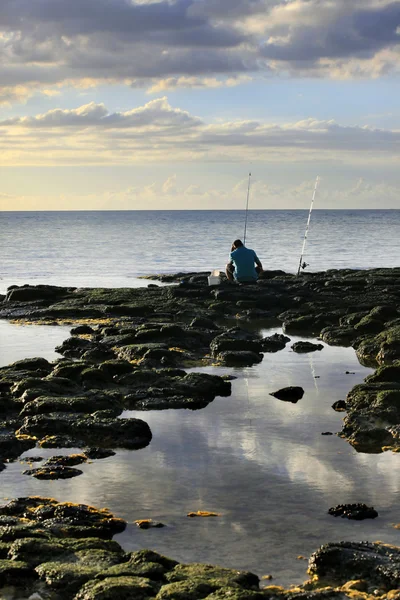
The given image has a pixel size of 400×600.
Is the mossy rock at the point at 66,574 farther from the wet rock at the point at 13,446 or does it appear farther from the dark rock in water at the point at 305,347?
the dark rock in water at the point at 305,347

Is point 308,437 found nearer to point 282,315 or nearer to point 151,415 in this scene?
point 151,415

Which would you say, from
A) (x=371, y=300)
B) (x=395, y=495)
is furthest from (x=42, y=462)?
(x=371, y=300)

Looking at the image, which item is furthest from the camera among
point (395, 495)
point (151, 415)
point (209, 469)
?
point (151, 415)

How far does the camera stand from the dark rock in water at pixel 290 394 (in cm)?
1130

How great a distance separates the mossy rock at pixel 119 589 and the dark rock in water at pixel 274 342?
387 inches

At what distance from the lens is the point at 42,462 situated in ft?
28.4

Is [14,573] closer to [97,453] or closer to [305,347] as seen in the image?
[97,453]

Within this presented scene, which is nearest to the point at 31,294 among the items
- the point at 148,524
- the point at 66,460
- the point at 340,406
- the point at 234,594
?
the point at 340,406

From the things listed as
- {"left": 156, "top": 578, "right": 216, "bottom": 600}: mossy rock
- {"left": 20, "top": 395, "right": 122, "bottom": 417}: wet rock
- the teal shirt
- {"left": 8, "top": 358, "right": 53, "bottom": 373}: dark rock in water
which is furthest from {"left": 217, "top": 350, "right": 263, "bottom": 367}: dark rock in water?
{"left": 156, "top": 578, "right": 216, "bottom": 600}: mossy rock

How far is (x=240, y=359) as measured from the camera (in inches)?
553

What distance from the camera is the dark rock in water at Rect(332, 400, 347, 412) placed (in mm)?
10648

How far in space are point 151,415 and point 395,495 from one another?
3.96 meters

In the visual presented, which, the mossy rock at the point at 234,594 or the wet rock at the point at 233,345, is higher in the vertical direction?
the wet rock at the point at 233,345

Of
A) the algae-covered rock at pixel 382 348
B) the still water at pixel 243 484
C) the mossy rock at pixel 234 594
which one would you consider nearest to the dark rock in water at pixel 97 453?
the still water at pixel 243 484
